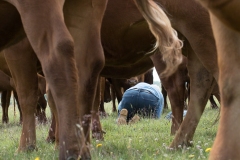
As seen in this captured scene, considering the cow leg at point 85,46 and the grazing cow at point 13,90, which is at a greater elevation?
the cow leg at point 85,46

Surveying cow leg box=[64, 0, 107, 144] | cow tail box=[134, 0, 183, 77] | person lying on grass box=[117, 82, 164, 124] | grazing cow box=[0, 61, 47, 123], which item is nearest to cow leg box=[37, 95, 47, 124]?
grazing cow box=[0, 61, 47, 123]

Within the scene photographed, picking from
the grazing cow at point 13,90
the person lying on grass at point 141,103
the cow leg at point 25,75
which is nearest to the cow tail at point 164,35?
the cow leg at point 25,75

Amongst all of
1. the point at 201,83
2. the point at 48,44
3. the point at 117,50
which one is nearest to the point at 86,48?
the point at 48,44

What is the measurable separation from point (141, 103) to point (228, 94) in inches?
303

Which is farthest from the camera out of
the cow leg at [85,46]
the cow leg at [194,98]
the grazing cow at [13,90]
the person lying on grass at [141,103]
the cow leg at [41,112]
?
the grazing cow at [13,90]

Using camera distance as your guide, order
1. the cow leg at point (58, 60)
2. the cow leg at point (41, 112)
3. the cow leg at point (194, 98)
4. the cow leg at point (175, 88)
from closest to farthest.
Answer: the cow leg at point (58, 60), the cow leg at point (194, 98), the cow leg at point (175, 88), the cow leg at point (41, 112)

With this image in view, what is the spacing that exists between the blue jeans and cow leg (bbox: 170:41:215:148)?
15.6 feet

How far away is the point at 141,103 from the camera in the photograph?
406 inches

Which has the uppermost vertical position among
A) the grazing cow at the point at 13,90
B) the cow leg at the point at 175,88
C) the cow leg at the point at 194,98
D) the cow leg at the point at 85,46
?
the cow leg at the point at 85,46

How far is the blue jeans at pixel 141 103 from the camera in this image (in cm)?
1012

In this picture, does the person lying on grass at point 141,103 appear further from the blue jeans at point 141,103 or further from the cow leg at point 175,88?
the cow leg at point 175,88

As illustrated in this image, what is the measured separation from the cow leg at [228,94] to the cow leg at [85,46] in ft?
5.00

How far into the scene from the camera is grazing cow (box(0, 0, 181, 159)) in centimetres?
327

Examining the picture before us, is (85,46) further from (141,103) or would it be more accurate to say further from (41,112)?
(41,112)
